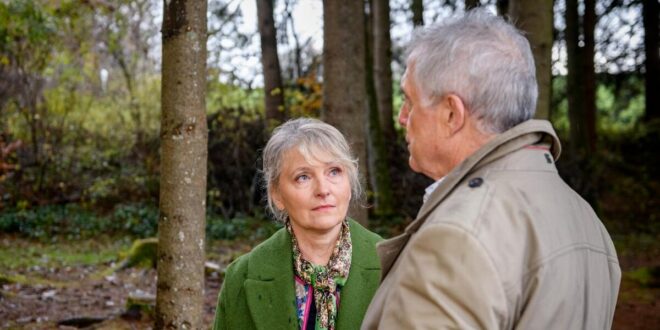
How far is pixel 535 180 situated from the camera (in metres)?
1.67

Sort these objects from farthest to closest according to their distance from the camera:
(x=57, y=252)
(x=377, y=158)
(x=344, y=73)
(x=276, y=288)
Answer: (x=377, y=158)
(x=57, y=252)
(x=344, y=73)
(x=276, y=288)

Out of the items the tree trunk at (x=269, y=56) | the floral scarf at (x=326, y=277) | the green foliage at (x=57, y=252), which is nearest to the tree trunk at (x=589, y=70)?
the tree trunk at (x=269, y=56)

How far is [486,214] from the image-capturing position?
61.1 inches

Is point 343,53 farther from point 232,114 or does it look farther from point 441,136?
point 232,114

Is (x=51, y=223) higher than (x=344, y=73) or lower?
lower

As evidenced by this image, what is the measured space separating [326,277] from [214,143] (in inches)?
398

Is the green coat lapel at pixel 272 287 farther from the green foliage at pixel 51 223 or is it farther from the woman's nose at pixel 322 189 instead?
the green foliage at pixel 51 223

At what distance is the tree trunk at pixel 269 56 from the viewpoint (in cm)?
1380

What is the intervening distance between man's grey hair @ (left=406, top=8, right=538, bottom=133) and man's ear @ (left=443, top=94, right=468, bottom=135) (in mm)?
14

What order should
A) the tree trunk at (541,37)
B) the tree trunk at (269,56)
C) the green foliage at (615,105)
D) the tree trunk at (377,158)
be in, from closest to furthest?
1. the tree trunk at (541,37)
2. the tree trunk at (377,158)
3. the tree trunk at (269,56)
4. the green foliage at (615,105)

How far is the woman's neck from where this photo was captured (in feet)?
8.87

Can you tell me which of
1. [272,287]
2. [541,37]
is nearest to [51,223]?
[541,37]

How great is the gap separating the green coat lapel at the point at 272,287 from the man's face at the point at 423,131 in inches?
39.6

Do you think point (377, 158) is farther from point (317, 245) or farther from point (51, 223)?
point (317, 245)
